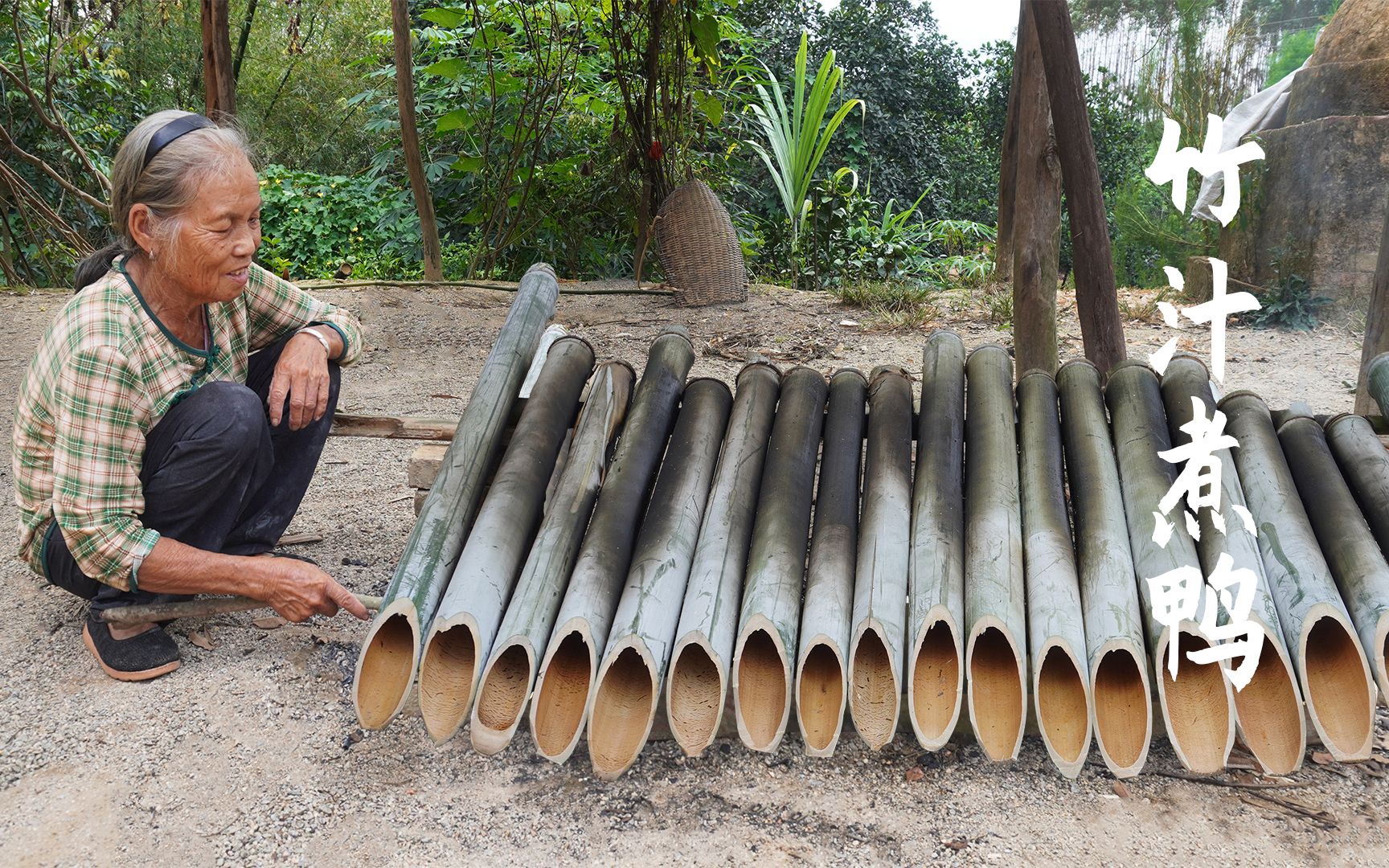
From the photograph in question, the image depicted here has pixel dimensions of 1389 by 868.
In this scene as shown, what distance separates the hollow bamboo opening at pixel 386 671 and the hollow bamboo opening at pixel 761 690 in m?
0.65

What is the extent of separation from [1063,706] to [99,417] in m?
1.99

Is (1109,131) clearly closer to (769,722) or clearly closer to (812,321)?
(812,321)

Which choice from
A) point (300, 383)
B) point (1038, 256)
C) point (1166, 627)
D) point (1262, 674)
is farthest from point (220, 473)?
point (1038, 256)

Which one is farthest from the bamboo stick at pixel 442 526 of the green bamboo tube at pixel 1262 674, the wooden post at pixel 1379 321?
the wooden post at pixel 1379 321

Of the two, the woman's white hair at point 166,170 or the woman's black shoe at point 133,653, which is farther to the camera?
the woman's black shoe at point 133,653

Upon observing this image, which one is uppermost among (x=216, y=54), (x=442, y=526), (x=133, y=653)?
(x=216, y=54)

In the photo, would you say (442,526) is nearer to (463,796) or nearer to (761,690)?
(463,796)

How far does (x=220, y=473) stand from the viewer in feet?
7.55

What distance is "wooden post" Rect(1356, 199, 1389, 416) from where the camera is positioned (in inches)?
148

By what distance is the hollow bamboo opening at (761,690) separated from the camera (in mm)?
1974

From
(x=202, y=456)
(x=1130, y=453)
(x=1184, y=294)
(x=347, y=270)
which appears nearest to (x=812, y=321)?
(x=1184, y=294)

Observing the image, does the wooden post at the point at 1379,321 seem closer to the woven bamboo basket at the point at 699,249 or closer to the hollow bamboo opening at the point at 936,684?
the hollow bamboo opening at the point at 936,684

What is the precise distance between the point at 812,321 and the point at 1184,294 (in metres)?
3.36

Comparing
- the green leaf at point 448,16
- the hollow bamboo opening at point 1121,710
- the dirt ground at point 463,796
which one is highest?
the green leaf at point 448,16
